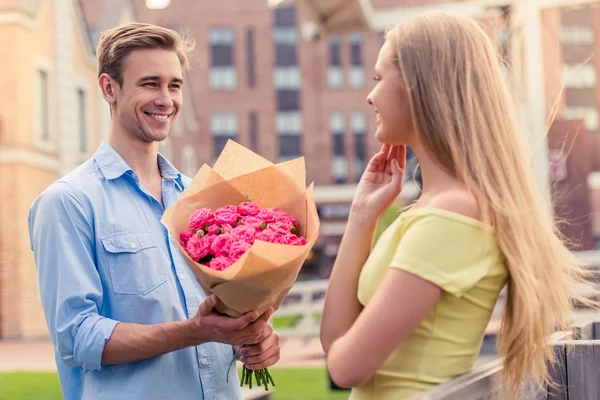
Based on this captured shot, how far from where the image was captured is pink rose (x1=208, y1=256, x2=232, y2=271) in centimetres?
163

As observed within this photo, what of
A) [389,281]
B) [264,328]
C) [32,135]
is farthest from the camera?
[32,135]

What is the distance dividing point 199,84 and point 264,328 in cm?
3180

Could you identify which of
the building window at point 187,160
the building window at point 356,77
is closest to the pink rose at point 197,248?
the building window at point 187,160

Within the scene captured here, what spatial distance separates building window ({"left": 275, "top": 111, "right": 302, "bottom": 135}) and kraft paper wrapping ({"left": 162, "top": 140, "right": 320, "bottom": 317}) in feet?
99.9

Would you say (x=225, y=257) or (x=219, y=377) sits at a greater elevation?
(x=225, y=257)

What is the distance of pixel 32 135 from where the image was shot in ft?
53.6

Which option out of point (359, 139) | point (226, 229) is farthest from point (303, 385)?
point (359, 139)

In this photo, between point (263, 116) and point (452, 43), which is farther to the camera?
point (263, 116)

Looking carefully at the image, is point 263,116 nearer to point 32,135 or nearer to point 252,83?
point 252,83

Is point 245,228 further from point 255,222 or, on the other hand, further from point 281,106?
point 281,106

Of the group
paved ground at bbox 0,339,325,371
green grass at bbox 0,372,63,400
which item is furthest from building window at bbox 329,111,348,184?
green grass at bbox 0,372,63,400

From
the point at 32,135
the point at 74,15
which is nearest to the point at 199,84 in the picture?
the point at 74,15

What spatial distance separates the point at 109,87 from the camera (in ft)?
6.88

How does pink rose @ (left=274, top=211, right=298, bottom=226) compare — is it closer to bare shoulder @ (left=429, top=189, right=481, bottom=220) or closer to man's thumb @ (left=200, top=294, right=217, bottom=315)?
man's thumb @ (left=200, top=294, right=217, bottom=315)
